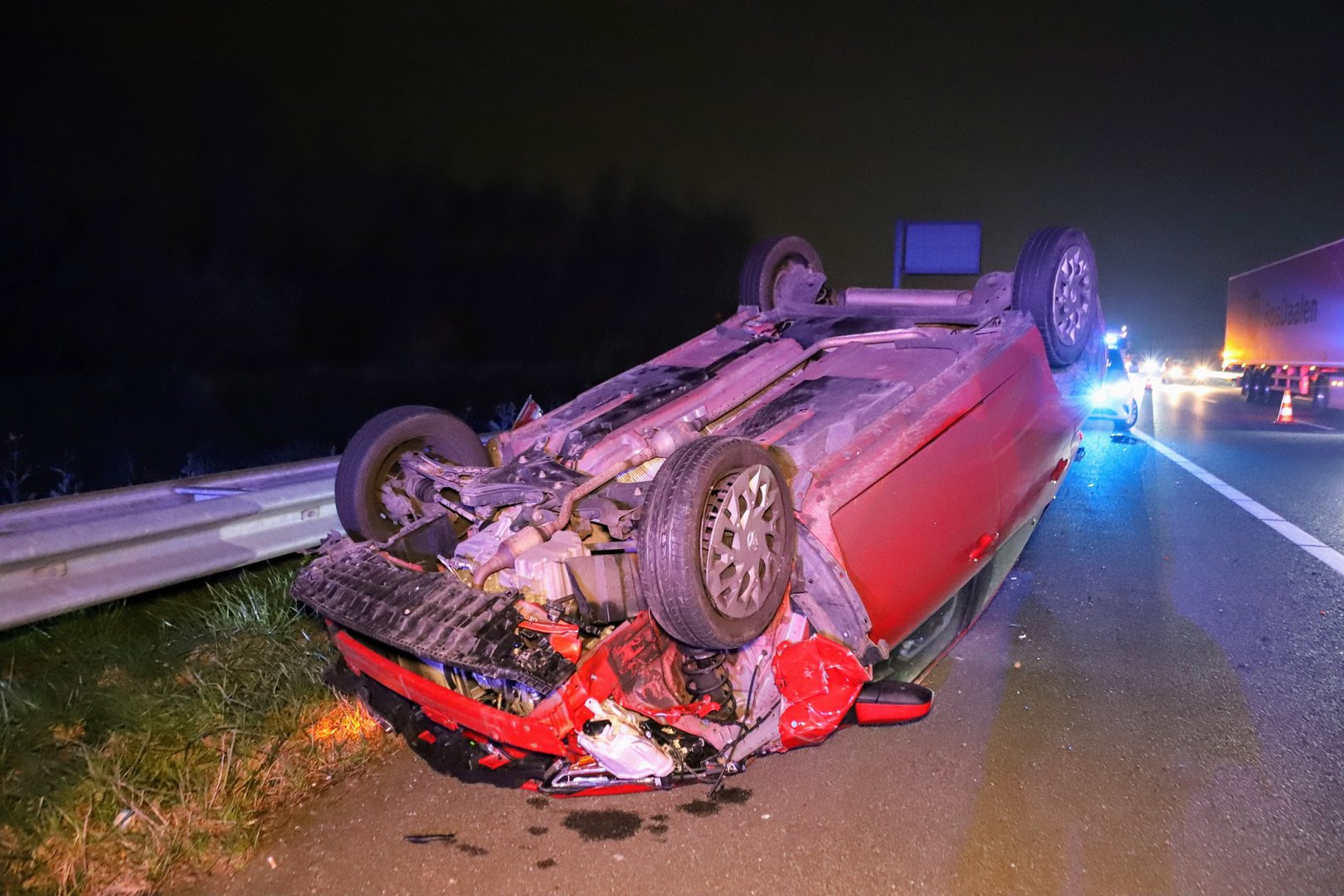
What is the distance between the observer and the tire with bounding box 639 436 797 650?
3.11 m

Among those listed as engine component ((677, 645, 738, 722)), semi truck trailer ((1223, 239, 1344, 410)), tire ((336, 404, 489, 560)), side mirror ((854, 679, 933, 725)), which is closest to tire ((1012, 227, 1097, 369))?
side mirror ((854, 679, 933, 725))

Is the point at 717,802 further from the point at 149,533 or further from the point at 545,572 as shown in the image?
the point at 149,533

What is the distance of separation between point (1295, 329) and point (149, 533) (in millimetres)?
23936

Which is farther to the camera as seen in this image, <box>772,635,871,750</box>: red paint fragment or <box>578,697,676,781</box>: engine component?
<box>772,635,871,750</box>: red paint fragment

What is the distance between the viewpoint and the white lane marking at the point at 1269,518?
21.2 feet

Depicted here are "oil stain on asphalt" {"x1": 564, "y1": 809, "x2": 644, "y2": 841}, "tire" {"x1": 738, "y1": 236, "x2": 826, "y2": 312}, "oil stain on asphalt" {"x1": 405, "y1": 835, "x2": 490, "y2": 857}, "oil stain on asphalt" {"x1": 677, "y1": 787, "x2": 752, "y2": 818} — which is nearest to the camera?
"oil stain on asphalt" {"x1": 405, "y1": 835, "x2": 490, "y2": 857}

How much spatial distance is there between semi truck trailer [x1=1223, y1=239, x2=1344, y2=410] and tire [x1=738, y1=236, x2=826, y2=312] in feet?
57.1

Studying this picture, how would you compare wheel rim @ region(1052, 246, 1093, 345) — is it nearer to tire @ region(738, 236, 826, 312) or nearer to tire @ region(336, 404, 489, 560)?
tire @ region(738, 236, 826, 312)

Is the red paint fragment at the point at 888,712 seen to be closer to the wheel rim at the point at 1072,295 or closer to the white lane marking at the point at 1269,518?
the wheel rim at the point at 1072,295

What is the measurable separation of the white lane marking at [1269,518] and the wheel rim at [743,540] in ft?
15.4

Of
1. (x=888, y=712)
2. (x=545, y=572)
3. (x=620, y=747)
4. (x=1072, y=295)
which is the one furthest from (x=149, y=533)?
(x=1072, y=295)

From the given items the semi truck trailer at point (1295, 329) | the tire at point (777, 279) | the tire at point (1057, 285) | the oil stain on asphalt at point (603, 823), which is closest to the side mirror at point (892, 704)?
the oil stain on asphalt at point (603, 823)

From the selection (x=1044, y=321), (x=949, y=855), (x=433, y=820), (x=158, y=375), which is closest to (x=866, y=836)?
(x=949, y=855)

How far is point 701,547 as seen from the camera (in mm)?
3217
